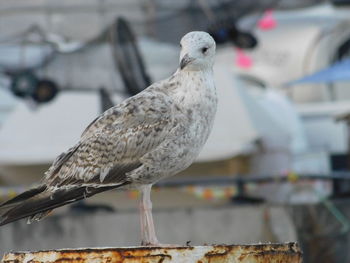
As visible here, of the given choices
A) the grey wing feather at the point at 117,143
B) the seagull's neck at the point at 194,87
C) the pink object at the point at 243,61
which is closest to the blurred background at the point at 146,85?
the pink object at the point at 243,61

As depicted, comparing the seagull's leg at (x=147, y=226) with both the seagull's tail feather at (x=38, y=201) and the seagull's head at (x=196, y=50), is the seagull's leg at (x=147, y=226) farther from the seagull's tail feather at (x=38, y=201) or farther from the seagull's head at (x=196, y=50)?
the seagull's head at (x=196, y=50)

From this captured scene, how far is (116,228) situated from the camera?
496 inches

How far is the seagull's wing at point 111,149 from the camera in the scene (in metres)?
6.17

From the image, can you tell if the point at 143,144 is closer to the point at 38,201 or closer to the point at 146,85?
the point at 38,201

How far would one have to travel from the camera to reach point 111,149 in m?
6.30

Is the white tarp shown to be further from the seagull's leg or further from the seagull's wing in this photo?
the seagull's leg

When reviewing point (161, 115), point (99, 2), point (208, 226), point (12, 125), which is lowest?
point (161, 115)

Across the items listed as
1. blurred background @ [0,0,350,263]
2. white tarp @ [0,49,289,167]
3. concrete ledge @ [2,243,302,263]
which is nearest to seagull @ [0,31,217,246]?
concrete ledge @ [2,243,302,263]

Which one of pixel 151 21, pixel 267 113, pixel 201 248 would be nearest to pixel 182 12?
pixel 151 21

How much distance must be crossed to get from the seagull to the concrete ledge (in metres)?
0.73

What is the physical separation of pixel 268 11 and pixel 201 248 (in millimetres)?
11126

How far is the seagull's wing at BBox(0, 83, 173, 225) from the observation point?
6172mm

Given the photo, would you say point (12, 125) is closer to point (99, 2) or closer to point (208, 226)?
point (99, 2)

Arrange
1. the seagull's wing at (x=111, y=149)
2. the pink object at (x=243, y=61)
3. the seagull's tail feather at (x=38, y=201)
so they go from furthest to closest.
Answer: the pink object at (x=243, y=61) → the seagull's wing at (x=111, y=149) → the seagull's tail feather at (x=38, y=201)
